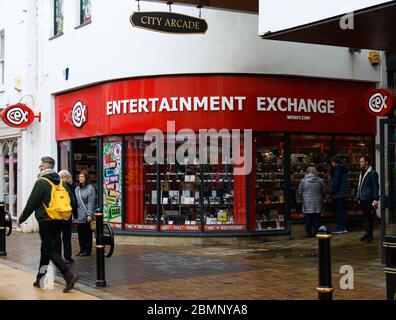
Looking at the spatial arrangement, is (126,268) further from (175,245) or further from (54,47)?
(54,47)

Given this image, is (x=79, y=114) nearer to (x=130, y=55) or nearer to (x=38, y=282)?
(x=130, y=55)

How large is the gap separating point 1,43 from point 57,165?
564 centimetres

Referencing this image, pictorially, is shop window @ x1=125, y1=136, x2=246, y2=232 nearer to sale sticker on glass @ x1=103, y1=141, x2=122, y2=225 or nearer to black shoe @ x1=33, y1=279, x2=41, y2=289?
sale sticker on glass @ x1=103, y1=141, x2=122, y2=225

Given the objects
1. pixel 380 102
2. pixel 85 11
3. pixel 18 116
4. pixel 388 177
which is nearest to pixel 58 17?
pixel 85 11

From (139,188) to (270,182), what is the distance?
316cm

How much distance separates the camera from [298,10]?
964cm

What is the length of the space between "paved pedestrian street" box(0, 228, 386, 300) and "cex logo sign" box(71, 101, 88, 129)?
3472mm

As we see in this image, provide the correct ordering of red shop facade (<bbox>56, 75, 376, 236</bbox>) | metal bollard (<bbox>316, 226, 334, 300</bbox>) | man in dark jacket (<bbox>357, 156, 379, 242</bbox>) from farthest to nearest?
1. red shop facade (<bbox>56, 75, 376, 236</bbox>)
2. man in dark jacket (<bbox>357, 156, 379, 242</bbox>)
3. metal bollard (<bbox>316, 226, 334, 300</bbox>)

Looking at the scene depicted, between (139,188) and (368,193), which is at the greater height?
(139,188)

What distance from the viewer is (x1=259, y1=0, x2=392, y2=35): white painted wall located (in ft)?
29.2

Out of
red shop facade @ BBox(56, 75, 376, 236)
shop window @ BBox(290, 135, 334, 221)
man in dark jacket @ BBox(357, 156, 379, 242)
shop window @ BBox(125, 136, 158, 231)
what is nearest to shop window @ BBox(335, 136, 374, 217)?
red shop facade @ BBox(56, 75, 376, 236)

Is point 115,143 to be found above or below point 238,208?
above

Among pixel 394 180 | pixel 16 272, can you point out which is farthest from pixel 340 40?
pixel 16 272

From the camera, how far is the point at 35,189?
354 inches
